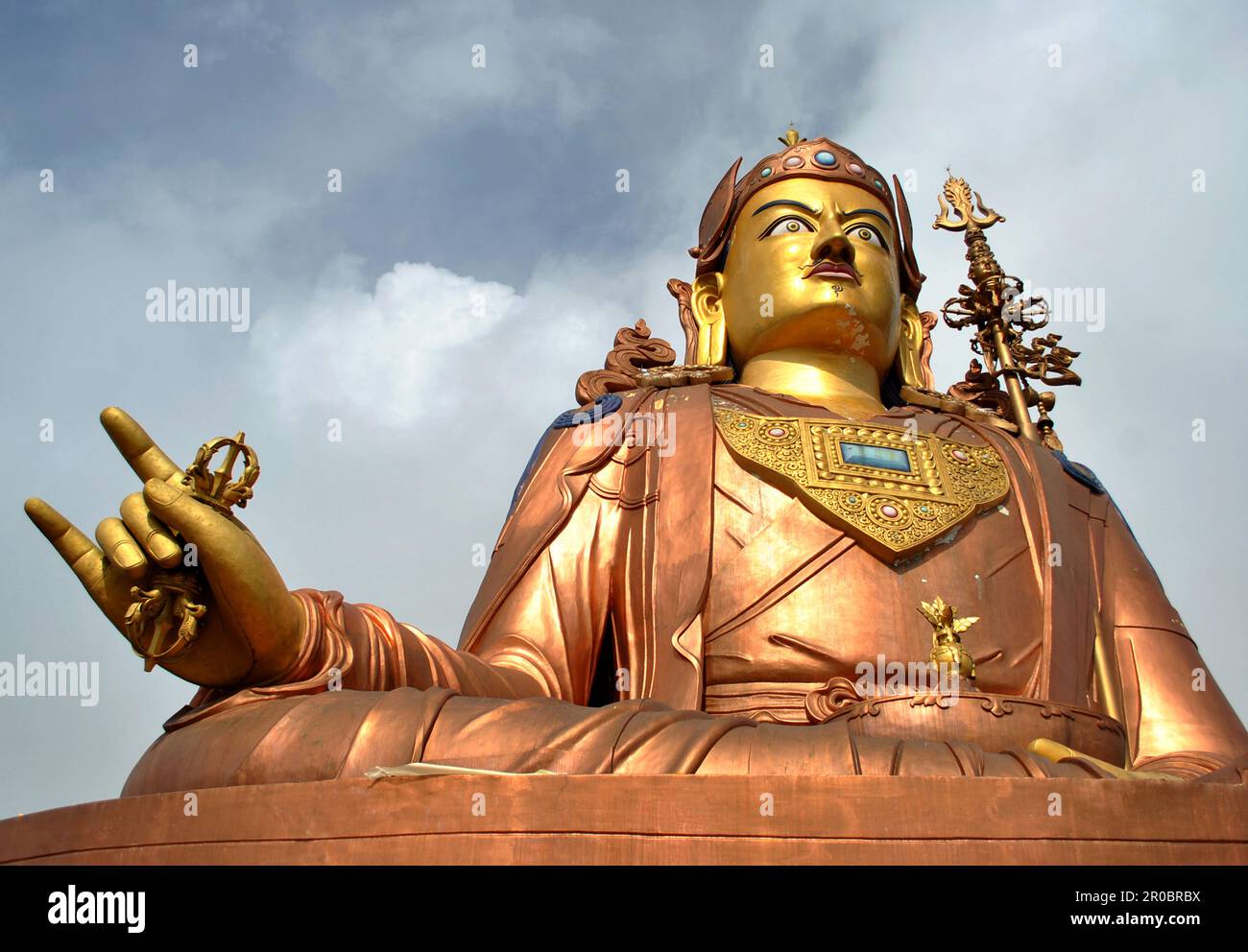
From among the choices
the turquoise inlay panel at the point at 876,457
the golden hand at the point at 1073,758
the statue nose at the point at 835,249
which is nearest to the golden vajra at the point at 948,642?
the golden hand at the point at 1073,758

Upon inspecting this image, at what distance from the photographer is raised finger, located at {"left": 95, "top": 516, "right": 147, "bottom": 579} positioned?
3.89 metres

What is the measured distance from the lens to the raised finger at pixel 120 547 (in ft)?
12.8

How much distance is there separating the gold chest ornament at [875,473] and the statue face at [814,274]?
2.00 ft

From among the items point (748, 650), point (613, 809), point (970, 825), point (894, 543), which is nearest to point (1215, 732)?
point (894, 543)

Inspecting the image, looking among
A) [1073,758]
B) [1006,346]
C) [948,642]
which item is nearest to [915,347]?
[1006,346]

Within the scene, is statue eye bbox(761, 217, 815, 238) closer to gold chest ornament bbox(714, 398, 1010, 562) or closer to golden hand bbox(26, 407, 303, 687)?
gold chest ornament bbox(714, 398, 1010, 562)

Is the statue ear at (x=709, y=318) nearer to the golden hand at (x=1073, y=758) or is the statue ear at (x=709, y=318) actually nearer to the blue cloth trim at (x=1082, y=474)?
the blue cloth trim at (x=1082, y=474)

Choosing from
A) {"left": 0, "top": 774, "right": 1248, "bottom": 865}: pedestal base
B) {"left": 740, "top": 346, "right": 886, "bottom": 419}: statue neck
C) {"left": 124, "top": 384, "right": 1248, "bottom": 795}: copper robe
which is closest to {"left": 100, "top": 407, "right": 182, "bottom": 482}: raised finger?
{"left": 124, "top": 384, "right": 1248, "bottom": 795}: copper robe

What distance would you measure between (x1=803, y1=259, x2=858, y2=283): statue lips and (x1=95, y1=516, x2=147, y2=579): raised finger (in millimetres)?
3422

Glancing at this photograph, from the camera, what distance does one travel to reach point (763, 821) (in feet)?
10.3

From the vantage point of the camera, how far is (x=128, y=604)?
13.1 feet

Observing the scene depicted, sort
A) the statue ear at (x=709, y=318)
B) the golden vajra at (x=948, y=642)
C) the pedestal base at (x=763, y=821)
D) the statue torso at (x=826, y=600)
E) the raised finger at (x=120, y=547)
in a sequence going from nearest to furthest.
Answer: the pedestal base at (x=763, y=821) < the raised finger at (x=120, y=547) < the golden vajra at (x=948, y=642) < the statue torso at (x=826, y=600) < the statue ear at (x=709, y=318)
